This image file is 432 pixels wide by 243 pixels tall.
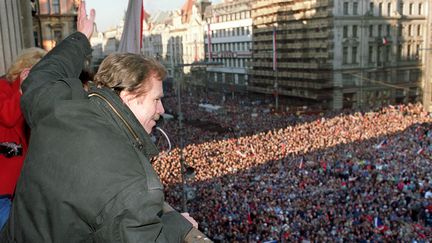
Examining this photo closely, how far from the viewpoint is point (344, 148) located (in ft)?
87.1

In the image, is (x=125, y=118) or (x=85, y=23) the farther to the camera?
(x=85, y=23)

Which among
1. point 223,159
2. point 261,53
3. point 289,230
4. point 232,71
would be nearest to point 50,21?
point 223,159

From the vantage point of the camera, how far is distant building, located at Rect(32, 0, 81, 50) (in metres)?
31.4

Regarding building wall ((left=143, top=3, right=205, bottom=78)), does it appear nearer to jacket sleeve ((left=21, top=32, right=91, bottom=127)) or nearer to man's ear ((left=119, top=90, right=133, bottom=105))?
jacket sleeve ((left=21, top=32, right=91, bottom=127))

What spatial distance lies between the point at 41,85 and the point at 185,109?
52.9 metres

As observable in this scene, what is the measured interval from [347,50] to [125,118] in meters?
54.1

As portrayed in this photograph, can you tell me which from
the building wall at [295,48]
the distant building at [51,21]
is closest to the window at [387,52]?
the building wall at [295,48]

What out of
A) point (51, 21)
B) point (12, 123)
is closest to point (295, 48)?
point (51, 21)

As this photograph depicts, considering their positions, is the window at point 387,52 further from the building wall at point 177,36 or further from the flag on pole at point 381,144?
the building wall at point 177,36

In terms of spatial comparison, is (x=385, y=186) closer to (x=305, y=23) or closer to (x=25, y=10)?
(x=25, y=10)

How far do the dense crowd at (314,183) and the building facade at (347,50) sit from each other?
61.0ft

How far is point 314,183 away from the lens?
1988 centimetres

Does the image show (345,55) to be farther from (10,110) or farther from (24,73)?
(10,110)

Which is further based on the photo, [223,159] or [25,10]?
[223,159]
